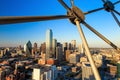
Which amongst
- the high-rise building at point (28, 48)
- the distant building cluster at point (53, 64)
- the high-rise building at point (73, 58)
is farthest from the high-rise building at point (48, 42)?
the high-rise building at point (73, 58)

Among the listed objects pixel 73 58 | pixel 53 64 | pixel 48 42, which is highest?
pixel 48 42

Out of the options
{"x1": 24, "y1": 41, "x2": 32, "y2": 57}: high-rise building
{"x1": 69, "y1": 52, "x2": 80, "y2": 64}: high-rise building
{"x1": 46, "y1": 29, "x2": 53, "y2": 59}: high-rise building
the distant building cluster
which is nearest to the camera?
the distant building cluster

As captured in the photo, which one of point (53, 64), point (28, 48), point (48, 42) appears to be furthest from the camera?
point (28, 48)

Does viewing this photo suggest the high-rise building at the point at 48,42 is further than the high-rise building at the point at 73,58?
Yes

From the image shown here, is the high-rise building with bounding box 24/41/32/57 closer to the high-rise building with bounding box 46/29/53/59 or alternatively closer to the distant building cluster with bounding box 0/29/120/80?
the distant building cluster with bounding box 0/29/120/80

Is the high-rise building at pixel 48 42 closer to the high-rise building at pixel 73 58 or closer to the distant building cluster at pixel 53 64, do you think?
the distant building cluster at pixel 53 64

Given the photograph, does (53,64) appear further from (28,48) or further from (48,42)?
(28,48)

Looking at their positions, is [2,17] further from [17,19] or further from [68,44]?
[68,44]

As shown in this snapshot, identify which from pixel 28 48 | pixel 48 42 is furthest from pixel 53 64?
pixel 28 48

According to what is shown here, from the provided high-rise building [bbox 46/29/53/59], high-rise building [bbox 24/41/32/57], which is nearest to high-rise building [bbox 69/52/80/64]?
high-rise building [bbox 46/29/53/59]
